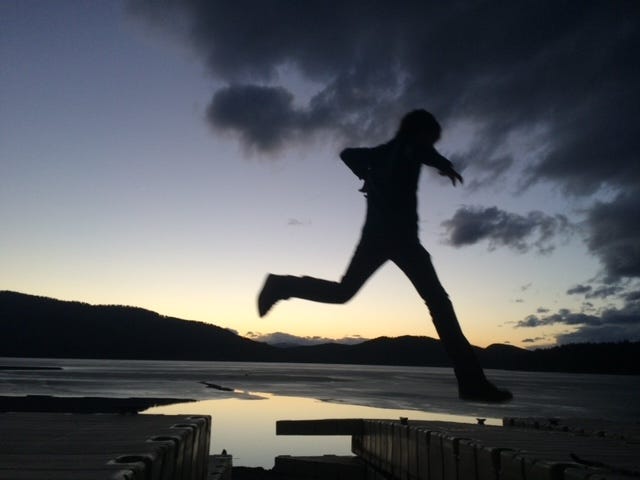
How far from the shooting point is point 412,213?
4031 millimetres

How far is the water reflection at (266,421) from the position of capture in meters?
17.2

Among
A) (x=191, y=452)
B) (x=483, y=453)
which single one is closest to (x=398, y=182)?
(x=483, y=453)

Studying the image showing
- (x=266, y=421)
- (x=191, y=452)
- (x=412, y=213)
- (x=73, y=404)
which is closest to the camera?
(x=412, y=213)

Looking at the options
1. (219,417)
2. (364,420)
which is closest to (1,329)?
(219,417)

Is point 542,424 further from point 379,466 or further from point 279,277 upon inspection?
point 279,277

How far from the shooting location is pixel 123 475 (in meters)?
2.43

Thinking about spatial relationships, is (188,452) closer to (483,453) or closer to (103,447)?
(103,447)

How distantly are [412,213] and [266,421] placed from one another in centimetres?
2085

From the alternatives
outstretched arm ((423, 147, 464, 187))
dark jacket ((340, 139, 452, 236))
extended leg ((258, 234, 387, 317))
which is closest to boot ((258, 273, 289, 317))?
extended leg ((258, 234, 387, 317))

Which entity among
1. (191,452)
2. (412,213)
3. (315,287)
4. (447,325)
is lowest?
(191,452)

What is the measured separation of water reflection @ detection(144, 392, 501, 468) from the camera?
677 inches

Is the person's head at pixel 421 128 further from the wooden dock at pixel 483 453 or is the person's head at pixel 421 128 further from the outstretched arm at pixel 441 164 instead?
the wooden dock at pixel 483 453

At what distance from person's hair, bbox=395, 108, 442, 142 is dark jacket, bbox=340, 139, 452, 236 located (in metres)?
0.08

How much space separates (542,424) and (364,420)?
3.61m
